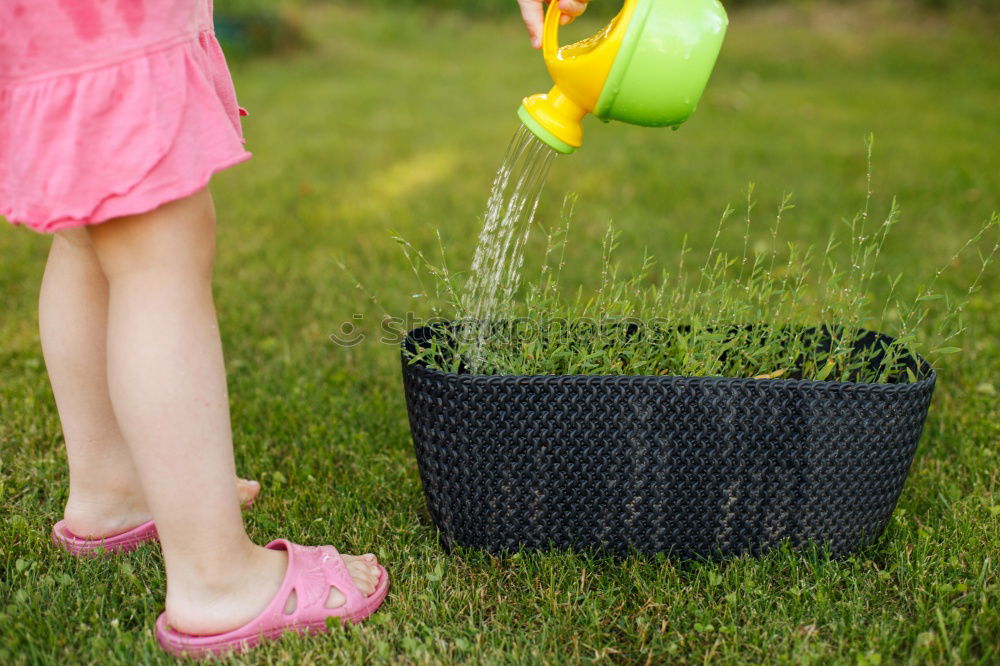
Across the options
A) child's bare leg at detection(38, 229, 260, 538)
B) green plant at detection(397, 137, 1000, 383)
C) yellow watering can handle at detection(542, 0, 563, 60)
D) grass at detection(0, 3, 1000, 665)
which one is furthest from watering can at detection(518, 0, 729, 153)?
child's bare leg at detection(38, 229, 260, 538)

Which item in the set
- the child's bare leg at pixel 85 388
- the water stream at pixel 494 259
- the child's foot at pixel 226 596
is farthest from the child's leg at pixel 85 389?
the water stream at pixel 494 259

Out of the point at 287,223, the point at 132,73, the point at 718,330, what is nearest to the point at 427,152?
the point at 287,223

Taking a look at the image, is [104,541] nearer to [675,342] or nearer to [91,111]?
[91,111]

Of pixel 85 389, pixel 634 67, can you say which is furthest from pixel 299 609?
pixel 634 67

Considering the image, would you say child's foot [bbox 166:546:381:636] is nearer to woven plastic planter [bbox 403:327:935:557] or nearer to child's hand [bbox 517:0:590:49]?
woven plastic planter [bbox 403:327:935:557]

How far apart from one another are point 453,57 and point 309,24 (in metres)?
2.08

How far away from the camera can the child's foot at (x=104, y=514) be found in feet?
5.09

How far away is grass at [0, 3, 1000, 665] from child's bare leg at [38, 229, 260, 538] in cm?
9

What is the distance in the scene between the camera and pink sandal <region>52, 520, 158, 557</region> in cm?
155

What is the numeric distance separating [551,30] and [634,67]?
0.14 m

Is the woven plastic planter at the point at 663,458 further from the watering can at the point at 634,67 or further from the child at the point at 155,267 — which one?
the watering can at the point at 634,67

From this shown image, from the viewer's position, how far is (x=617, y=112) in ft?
4.50

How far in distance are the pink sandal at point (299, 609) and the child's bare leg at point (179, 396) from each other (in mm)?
22

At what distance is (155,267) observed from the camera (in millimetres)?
1190
